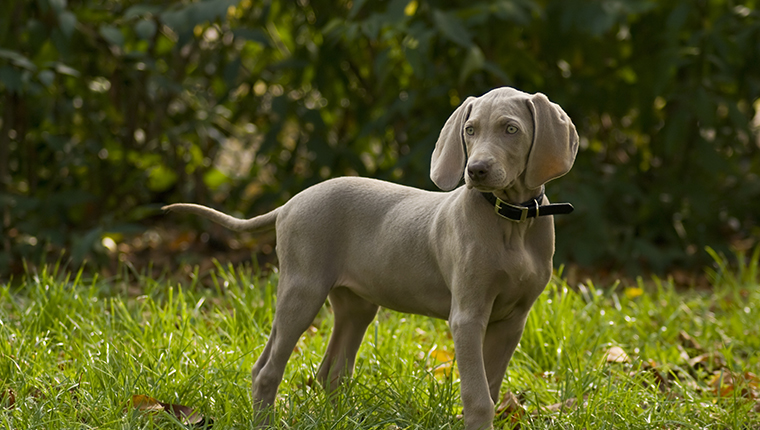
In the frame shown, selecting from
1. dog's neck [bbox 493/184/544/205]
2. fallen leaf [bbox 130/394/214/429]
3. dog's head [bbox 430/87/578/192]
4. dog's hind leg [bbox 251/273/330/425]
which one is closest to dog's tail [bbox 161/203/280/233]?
dog's hind leg [bbox 251/273/330/425]

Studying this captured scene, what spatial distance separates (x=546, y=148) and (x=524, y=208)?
18cm

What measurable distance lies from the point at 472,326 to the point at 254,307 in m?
1.52

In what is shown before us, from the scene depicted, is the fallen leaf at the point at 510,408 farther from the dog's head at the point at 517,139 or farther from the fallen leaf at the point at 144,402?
the fallen leaf at the point at 144,402

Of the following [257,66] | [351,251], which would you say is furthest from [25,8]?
[351,251]

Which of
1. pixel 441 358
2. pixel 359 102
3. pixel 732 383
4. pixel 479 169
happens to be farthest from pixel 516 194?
pixel 359 102

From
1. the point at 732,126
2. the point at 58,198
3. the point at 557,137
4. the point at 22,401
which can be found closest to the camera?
the point at 557,137

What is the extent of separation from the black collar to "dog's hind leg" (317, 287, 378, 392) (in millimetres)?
752

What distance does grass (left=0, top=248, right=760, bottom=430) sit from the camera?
105 inches

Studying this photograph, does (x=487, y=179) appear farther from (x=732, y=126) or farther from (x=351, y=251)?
(x=732, y=126)

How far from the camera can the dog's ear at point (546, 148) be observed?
2.29 metres

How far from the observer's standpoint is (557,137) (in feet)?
7.55

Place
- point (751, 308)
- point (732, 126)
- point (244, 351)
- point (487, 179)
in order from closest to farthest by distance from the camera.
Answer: point (487, 179) < point (244, 351) < point (751, 308) < point (732, 126)

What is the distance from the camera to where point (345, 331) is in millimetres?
2941

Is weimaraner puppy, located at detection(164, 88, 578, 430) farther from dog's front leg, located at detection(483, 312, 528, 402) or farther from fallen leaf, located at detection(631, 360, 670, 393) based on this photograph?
fallen leaf, located at detection(631, 360, 670, 393)
